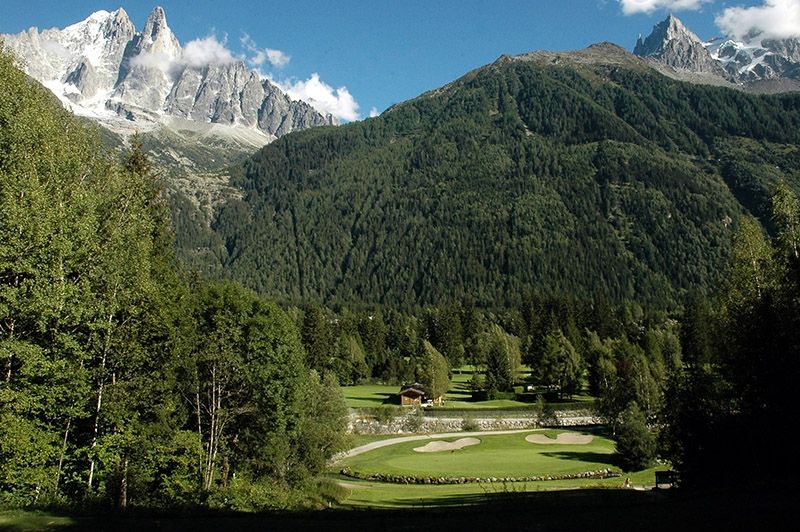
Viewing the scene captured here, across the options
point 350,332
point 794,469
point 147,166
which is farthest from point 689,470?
point 350,332

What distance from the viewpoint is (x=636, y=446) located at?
5234cm

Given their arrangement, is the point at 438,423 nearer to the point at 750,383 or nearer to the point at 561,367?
the point at 561,367

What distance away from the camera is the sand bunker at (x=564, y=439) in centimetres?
6862

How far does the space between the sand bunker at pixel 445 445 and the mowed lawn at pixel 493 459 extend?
961mm

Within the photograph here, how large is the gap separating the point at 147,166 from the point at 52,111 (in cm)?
571

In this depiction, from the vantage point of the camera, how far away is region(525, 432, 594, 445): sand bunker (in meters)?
68.6

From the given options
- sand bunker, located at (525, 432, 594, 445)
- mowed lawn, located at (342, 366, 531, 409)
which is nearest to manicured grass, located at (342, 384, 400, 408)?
mowed lawn, located at (342, 366, 531, 409)

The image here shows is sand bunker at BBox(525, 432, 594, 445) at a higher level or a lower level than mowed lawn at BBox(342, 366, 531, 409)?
lower

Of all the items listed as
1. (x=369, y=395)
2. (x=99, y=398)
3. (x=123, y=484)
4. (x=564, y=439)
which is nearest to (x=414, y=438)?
(x=564, y=439)

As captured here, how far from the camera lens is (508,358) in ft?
327

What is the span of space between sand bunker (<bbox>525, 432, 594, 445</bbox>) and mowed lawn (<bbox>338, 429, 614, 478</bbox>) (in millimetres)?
1077

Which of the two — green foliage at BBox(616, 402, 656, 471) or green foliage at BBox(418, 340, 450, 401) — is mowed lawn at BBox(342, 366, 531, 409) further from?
green foliage at BBox(616, 402, 656, 471)

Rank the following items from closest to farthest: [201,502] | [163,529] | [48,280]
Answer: [163,529] → [48,280] → [201,502]

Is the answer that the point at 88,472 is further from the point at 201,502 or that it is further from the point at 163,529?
the point at 163,529
